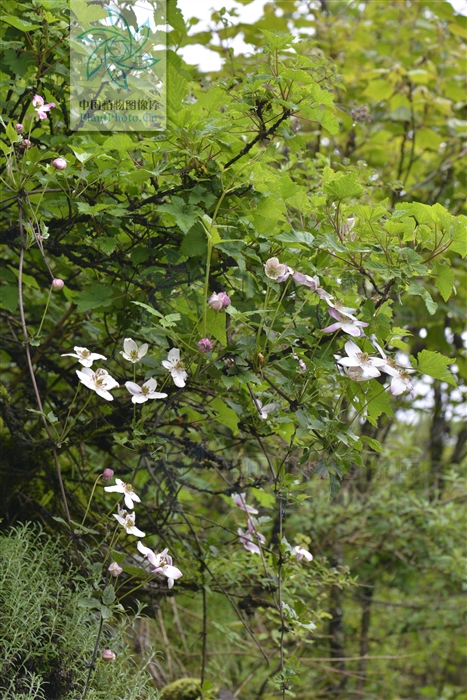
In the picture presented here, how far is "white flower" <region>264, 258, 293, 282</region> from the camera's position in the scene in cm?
99

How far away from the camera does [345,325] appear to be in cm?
95

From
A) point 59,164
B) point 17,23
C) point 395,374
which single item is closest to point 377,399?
point 395,374

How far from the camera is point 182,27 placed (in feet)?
4.44

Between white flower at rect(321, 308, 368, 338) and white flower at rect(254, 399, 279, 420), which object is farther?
white flower at rect(254, 399, 279, 420)

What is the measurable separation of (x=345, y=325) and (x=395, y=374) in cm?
10

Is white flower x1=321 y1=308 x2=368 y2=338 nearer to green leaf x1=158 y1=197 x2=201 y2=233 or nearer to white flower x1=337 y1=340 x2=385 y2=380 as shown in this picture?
white flower x1=337 y1=340 x2=385 y2=380

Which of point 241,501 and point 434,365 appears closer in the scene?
point 434,365

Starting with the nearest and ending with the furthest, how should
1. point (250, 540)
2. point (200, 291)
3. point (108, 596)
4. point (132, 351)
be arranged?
1. point (108, 596)
2. point (132, 351)
3. point (200, 291)
4. point (250, 540)

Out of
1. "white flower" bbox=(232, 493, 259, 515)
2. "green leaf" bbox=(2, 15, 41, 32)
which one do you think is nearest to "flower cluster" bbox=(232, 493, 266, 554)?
"white flower" bbox=(232, 493, 259, 515)

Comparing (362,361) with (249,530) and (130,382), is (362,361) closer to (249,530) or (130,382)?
(130,382)

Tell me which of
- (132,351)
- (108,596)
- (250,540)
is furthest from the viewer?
(250,540)

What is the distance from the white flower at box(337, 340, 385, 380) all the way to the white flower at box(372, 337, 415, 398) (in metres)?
0.02

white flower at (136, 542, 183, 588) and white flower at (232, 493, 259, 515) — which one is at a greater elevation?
white flower at (136, 542, 183, 588)

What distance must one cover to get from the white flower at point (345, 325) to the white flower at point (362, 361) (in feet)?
0.07
